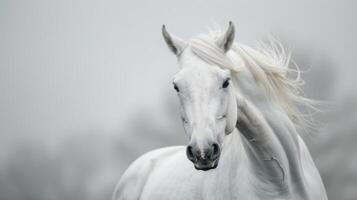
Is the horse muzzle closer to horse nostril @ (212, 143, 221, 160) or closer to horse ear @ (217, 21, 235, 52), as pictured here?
horse nostril @ (212, 143, 221, 160)

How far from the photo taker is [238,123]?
402 centimetres

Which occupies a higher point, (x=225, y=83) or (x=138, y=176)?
(x=225, y=83)

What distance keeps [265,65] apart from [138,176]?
1.98m

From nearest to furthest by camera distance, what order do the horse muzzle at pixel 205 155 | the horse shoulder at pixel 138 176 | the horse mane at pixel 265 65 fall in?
the horse muzzle at pixel 205 155 → the horse mane at pixel 265 65 → the horse shoulder at pixel 138 176

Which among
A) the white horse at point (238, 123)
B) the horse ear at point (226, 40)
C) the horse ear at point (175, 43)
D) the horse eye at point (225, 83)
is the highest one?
the horse ear at point (175, 43)

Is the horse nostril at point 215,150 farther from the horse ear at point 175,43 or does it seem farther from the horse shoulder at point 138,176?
the horse shoulder at point 138,176

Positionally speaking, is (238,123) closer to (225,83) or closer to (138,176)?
(225,83)

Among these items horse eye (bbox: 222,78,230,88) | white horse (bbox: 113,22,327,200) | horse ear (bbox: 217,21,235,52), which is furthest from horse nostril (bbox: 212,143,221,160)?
horse ear (bbox: 217,21,235,52)

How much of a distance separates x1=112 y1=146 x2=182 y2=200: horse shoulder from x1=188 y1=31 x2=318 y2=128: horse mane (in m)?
1.48

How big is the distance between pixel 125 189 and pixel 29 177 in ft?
33.1

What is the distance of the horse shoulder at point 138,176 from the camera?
5809 mm

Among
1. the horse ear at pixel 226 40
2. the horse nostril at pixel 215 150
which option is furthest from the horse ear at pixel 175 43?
the horse nostril at pixel 215 150

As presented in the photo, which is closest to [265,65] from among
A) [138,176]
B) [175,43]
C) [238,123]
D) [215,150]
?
[238,123]

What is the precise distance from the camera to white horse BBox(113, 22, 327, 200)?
356 centimetres
